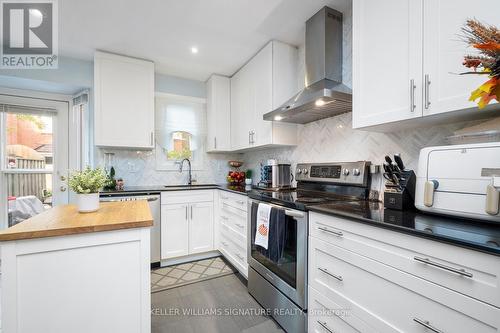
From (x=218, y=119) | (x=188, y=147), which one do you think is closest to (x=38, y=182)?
(x=188, y=147)

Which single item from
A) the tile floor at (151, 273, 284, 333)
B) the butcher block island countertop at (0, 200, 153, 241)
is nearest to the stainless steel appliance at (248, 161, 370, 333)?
the tile floor at (151, 273, 284, 333)

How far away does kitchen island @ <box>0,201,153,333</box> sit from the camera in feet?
3.02

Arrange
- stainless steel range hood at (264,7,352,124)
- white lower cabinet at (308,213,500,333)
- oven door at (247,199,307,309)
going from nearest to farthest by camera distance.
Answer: white lower cabinet at (308,213,500,333) < oven door at (247,199,307,309) < stainless steel range hood at (264,7,352,124)

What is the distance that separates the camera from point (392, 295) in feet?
3.12

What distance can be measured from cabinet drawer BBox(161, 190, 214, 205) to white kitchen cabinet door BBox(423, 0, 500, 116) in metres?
2.36

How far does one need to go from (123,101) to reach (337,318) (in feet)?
9.70

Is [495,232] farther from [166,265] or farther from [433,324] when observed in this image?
[166,265]

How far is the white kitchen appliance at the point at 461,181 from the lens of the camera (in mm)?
866

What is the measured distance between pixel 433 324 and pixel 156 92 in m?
3.48

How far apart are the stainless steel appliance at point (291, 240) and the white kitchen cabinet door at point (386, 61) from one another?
0.52 meters

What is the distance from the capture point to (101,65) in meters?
2.53

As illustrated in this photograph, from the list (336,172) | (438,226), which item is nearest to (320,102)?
(336,172)

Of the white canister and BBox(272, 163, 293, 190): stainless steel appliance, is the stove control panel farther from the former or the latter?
the white canister

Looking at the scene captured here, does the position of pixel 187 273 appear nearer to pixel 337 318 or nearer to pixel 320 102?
pixel 337 318
